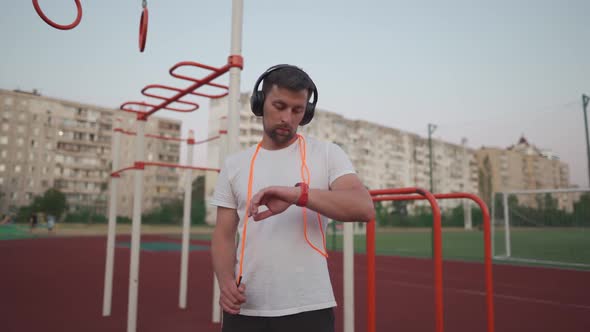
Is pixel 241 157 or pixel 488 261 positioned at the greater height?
pixel 241 157

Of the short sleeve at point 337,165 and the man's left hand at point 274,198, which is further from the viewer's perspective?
the short sleeve at point 337,165

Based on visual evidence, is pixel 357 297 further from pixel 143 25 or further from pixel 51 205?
pixel 51 205

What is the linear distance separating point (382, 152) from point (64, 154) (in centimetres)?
4404

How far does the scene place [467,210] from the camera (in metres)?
33.2

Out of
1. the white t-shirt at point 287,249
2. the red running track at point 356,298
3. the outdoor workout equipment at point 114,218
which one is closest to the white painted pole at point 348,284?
the red running track at point 356,298

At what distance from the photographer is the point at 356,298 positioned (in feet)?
21.2

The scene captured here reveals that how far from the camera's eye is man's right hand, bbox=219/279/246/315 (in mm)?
1191

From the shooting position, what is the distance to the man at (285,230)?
1.23m

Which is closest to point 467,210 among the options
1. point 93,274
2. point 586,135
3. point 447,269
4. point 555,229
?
point 586,135

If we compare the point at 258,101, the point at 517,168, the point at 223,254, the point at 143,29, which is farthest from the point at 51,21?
the point at 517,168

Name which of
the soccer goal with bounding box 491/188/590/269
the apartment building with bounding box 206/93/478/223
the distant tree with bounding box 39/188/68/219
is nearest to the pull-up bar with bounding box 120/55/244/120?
the soccer goal with bounding box 491/188/590/269

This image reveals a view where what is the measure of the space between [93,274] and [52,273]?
924mm

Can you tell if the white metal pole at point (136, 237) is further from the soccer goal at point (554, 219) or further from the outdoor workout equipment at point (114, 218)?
the soccer goal at point (554, 219)

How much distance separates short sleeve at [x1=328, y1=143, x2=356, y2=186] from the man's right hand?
44 centimetres
